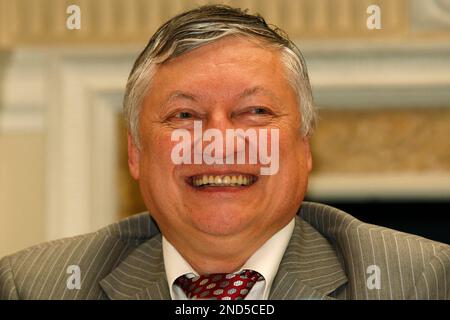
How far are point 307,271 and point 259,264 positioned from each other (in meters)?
0.08

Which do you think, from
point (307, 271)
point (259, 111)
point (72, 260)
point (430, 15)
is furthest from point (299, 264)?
point (430, 15)

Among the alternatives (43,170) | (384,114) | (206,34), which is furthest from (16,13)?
(384,114)

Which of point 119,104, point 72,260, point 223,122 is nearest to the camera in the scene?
point 223,122

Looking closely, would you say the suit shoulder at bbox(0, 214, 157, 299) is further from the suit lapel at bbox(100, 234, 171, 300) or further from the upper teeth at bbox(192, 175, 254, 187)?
the upper teeth at bbox(192, 175, 254, 187)

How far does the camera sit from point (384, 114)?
4.48 feet

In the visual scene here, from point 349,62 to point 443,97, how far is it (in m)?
0.18

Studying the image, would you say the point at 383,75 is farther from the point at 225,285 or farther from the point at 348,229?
the point at 225,285

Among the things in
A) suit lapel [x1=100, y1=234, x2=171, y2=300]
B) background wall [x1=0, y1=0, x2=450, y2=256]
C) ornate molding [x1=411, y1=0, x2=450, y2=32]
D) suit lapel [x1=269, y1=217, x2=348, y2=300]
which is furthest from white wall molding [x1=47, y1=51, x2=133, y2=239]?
ornate molding [x1=411, y1=0, x2=450, y2=32]

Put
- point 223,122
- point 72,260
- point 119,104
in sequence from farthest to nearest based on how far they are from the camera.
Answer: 1. point 119,104
2. point 72,260
3. point 223,122

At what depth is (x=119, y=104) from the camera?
1.36 metres

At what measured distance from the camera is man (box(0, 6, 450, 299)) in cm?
116

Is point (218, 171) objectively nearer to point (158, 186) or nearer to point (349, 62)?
point (158, 186)

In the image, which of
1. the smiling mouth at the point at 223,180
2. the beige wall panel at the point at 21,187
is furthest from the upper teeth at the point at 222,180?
the beige wall panel at the point at 21,187

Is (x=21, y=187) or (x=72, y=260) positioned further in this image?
(x=21, y=187)
